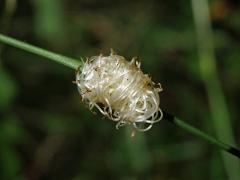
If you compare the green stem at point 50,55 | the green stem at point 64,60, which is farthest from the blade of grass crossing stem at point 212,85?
the green stem at point 50,55

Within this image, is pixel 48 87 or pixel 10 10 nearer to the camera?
pixel 10 10

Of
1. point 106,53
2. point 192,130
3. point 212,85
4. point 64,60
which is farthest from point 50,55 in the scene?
point 106,53

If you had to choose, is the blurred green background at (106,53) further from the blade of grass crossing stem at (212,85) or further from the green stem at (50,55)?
the green stem at (50,55)

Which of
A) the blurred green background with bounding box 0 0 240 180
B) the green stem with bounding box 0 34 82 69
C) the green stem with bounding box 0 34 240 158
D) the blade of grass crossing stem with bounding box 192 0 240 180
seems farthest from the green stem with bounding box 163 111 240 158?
the blurred green background with bounding box 0 0 240 180

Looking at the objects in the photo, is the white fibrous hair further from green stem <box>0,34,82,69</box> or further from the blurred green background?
the blurred green background

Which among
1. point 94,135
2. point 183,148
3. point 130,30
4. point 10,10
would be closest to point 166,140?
point 183,148

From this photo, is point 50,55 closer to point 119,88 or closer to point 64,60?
point 64,60

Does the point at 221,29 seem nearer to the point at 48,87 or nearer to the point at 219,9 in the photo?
the point at 219,9
